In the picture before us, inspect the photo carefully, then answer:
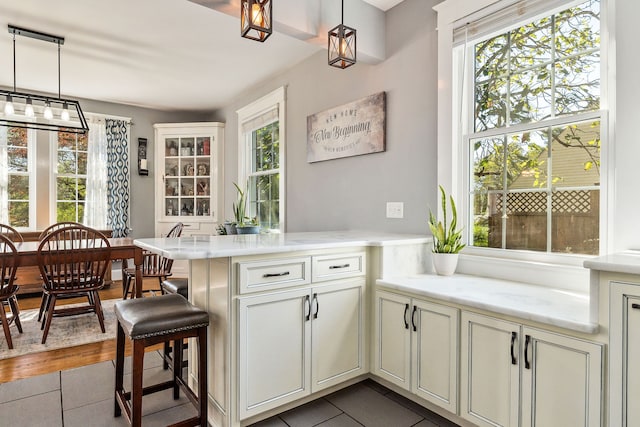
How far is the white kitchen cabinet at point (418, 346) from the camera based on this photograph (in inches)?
69.6

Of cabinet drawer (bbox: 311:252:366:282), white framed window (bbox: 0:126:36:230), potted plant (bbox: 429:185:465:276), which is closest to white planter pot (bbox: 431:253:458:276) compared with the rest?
potted plant (bbox: 429:185:465:276)

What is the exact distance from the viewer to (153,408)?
6.57 feet

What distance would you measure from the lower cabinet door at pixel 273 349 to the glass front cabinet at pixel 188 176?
403 cm

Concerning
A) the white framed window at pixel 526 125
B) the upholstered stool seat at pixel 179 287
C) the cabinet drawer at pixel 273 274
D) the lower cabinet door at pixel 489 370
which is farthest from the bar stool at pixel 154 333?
the white framed window at pixel 526 125

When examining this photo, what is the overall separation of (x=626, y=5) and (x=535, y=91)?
52 centimetres

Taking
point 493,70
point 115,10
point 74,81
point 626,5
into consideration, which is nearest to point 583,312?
point 626,5

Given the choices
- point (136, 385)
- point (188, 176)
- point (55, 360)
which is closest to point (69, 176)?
point (188, 176)

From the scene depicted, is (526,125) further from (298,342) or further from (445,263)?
(298,342)

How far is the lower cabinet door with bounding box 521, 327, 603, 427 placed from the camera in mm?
1301

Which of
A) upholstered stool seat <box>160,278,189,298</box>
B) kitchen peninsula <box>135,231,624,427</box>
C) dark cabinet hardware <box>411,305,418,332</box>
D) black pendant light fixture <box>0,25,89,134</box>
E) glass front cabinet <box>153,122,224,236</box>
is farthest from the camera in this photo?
glass front cabinet <box>153,122,224,236</box>

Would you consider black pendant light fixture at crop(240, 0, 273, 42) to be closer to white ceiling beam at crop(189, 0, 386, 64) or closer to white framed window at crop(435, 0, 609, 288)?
white ceiling beam at crop(189, 0, 386, 64)

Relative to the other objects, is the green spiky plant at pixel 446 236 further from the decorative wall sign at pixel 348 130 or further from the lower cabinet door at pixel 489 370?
the decorative wall sign at pixel 348 130

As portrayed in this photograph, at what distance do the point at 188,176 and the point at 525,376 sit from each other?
17.4 ft

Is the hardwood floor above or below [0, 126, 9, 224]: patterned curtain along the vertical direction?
below
